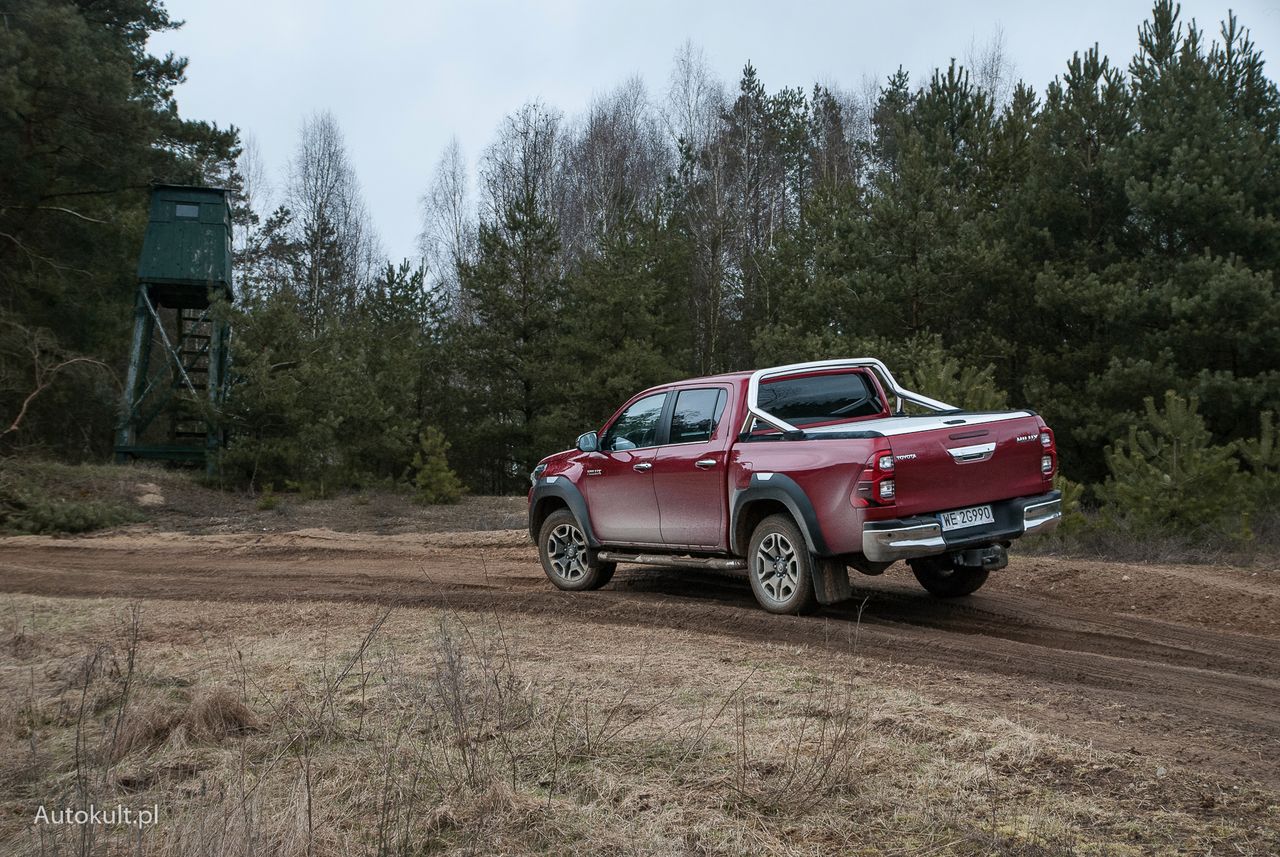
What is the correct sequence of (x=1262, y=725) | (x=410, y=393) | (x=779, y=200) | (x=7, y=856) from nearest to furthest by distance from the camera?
1. (x=7, y=856)
2. (x=1262, y=725)
3. (x=410, y=393)
4. (x=779, y=200)

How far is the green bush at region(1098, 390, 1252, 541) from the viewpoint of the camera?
39.1 ft

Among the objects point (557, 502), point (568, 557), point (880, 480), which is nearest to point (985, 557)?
point (880, 480)

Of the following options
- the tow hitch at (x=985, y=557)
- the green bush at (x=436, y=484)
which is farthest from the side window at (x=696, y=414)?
the green bush at (x=436, y=484)

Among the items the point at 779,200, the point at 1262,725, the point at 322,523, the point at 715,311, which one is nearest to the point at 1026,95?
the point at 715,311

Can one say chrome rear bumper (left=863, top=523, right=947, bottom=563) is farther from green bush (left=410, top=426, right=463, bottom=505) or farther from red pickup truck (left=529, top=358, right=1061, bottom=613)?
green bush (left=410, top=426, right=463, bottom=505)

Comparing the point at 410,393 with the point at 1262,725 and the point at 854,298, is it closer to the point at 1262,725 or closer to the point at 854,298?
the point at 854,298

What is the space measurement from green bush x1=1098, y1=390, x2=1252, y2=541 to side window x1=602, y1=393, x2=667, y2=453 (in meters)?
5.99

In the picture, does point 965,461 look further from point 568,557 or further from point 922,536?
point 568,557

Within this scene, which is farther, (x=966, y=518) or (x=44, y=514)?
(x=44, y=514)

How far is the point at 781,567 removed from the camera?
8.05 m

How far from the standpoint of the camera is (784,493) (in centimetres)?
769

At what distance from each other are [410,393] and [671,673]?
23046mm

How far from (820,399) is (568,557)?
2973 mm

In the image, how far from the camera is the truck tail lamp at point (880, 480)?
7.12 m
